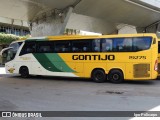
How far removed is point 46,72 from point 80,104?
7.93 m

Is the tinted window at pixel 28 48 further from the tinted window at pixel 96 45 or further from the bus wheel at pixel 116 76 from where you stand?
the bus wheel at pixel 116 76

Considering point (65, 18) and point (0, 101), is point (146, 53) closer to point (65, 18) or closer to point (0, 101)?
point (0, 101)

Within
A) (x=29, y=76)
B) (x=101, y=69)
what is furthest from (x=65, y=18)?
(x=101, y=69)

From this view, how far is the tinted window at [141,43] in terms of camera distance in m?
13.9

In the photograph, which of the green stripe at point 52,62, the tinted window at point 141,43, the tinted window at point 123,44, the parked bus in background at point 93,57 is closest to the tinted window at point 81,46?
the parked bus in background at point 93,57

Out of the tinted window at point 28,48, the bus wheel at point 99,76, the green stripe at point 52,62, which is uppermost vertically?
the tinted window at point 28,48

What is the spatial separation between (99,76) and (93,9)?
13066mm

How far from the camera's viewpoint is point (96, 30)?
41.2 metres

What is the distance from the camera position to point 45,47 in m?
16.4

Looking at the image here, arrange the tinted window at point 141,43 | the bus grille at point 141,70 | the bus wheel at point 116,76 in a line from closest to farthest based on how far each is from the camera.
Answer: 1. the bus grille at point 141,70
2. the tinted window at point 141,43
3. the bus wheel at point 116,76

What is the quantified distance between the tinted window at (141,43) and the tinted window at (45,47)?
4979mm

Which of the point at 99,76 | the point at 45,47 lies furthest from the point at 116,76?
the point at 45,47

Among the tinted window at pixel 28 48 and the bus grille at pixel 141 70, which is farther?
the tinted window at pixel 28 48

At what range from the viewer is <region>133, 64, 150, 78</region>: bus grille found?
13.7m
